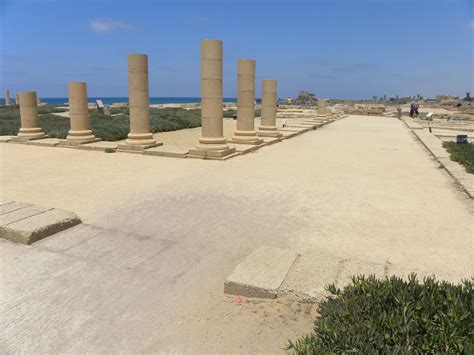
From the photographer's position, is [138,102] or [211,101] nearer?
[211,101]

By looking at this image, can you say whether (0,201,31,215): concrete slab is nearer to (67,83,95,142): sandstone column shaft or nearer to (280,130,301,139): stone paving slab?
(67,83,95,142): sandstone column shaft

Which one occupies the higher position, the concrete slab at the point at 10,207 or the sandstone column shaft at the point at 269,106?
the sandstone column shaft at the point at 269,106

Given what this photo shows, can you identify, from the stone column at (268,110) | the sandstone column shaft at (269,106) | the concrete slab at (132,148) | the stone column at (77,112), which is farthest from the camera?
the sandstone column shaft at (269,106)

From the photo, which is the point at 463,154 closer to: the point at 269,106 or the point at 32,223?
the point at 269,106

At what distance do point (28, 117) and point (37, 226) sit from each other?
12461mm

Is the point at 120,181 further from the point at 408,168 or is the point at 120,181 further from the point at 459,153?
the point at 459,153

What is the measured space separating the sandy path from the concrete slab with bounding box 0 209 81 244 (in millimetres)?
174

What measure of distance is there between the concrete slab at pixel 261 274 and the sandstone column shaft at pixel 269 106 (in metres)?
13.4

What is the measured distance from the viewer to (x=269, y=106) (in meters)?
18.0

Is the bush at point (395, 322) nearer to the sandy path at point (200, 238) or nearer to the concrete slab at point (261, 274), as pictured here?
the sandy path at point (200, 238)

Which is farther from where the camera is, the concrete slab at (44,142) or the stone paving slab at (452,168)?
the concrete slab at (44,142)

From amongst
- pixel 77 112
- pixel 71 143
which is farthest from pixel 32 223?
pixel 77 112

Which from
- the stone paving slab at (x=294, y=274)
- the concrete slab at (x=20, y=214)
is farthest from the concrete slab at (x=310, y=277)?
the concrete slab at (x=20, y=214)

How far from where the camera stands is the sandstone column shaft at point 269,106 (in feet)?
58.2
